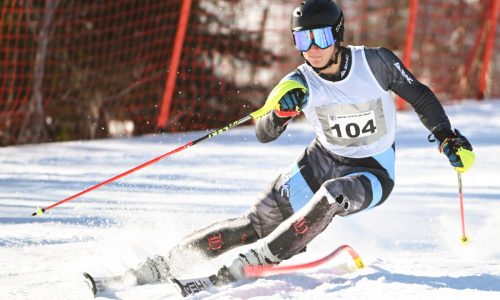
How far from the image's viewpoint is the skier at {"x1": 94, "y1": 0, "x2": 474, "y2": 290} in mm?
3295

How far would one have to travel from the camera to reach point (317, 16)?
3.33 metres

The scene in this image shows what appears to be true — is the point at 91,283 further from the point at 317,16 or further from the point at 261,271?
the point at 317,16

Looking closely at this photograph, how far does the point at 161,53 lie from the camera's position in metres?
9.77

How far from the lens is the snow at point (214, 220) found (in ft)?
9.97

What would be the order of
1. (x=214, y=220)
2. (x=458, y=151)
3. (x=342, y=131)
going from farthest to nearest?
(x=214, y=220) < (x=342, y=131) < (x=458, y=151)

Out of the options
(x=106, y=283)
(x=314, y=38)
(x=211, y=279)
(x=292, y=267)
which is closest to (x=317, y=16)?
(x=314, y=38)

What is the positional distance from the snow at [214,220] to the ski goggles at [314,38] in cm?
88

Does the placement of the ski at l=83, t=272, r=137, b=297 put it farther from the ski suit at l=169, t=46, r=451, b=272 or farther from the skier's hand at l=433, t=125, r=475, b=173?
A: the skier's hand at l=433, t=125, r=475, b=173

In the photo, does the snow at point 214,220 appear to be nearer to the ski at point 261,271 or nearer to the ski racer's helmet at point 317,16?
the ski at point 261,271

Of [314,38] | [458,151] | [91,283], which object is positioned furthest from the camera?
[314,38]

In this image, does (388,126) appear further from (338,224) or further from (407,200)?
(407,200)

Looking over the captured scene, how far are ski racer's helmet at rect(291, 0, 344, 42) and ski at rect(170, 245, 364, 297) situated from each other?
874mm

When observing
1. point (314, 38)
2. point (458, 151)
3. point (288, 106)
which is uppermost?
point (314, 38)

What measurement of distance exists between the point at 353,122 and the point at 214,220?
116 centimetres
